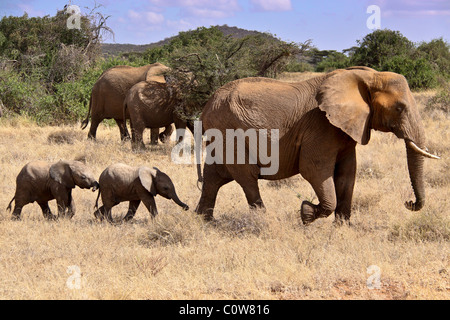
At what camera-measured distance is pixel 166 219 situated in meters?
7.63

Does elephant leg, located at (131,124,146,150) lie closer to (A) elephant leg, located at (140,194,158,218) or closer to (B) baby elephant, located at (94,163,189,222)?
(B) baby elephant, located at (94,163,189,222)

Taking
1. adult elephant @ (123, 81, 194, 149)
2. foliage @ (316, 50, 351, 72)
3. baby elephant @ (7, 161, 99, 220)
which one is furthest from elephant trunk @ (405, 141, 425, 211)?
foliage @ (316, 50, 351, 72)

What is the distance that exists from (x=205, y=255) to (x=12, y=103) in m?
13.9

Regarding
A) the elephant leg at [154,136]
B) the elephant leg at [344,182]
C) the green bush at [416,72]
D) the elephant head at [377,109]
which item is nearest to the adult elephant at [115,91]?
the elephant leg at [154,136]

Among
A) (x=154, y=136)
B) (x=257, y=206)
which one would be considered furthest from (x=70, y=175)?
(x=154, y=136)

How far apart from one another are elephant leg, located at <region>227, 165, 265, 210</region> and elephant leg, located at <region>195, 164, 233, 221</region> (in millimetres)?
438

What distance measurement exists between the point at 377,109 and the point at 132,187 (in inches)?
142

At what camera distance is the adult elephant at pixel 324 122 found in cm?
686

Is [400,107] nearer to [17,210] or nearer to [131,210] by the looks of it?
[131,210]

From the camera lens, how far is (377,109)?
23.2ft

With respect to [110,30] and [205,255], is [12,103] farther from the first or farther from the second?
[205,255]

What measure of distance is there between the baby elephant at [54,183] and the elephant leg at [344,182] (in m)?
3.47

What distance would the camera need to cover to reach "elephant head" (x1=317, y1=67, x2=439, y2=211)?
22.1ft

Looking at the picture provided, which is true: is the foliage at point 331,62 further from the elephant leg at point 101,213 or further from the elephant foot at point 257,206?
the elephant foot at point 257,206
